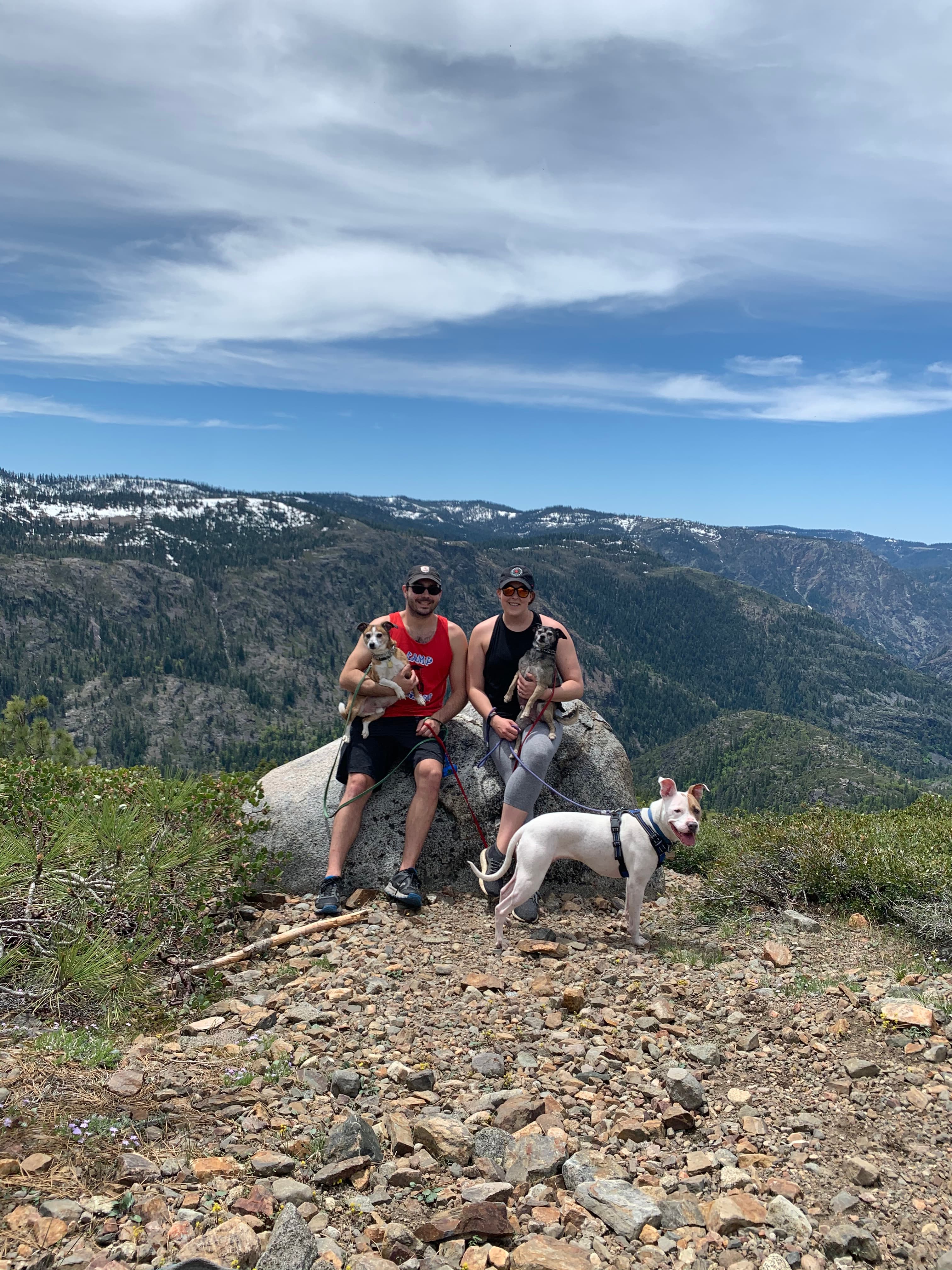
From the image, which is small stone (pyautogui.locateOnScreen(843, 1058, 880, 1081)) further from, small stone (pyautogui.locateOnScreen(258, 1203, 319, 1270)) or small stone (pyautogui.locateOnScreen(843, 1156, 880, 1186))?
small stone (pyautogui.locateOnScreen(258, 1203, 319, 1270))

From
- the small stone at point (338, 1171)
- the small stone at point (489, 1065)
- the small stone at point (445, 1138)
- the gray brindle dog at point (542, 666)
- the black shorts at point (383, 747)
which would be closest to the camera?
the small stone at point (338, 1171)

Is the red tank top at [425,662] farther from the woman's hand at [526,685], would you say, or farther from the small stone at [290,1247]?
the small stone at [290,1247]

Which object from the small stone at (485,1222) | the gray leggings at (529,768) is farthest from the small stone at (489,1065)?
the gray leggings at (529,768)

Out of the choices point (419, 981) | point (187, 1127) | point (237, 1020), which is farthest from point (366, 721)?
point (187, 1127)

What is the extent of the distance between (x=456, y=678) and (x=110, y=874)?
3.93 meters

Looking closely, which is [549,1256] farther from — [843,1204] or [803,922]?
[803,922]

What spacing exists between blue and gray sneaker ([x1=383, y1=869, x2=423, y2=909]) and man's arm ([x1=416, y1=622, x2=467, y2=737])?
1.66 meters

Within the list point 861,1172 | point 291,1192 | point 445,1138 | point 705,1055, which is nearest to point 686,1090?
point 705,1055

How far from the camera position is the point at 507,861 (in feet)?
22.9

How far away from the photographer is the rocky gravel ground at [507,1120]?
3.16 meters

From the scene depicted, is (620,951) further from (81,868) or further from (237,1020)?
(81,868)

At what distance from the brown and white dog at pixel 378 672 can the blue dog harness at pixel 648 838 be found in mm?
2666

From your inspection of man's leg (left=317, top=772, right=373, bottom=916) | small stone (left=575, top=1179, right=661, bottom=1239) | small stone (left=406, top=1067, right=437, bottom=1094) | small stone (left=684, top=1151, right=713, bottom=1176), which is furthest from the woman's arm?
small stone (left=575, top=1179, right=661, bottom=1239)

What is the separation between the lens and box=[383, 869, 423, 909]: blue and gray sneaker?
24.0 feet
